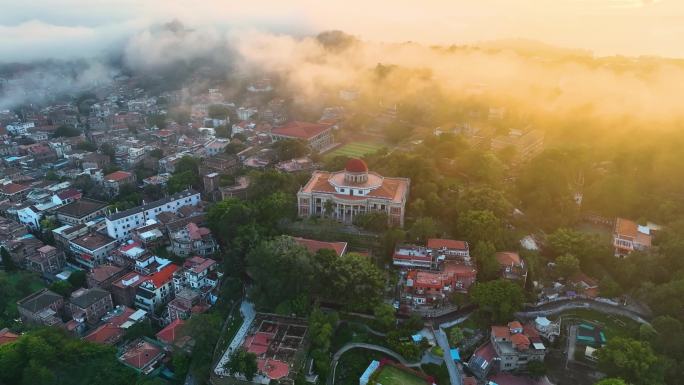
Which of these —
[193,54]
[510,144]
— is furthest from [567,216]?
[193,54]

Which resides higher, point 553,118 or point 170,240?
point 553,118

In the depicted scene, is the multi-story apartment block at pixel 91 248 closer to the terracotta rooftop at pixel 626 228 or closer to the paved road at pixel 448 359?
the paved road at pixel 448 359

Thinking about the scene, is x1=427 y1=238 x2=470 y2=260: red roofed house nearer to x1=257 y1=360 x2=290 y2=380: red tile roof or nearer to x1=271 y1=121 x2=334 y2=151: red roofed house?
x1=257 y1=360 x2=290 y2=380: red tile roof

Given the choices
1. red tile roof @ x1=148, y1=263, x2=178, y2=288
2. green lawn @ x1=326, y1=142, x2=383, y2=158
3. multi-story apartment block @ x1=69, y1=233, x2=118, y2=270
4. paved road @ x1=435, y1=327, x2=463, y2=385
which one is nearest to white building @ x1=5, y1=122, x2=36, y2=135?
Answer: multi-story apartment block @ x1=69, y1=233, x2=118, y2=270

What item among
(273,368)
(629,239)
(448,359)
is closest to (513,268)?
(448,359)

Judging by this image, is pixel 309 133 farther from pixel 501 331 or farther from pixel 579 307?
pixel 501 331

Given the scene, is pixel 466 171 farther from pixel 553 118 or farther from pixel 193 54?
pixel 193 54

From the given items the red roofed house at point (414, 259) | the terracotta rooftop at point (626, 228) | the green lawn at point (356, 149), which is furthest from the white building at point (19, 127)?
the terracotta rooftop at point (626, 228)
